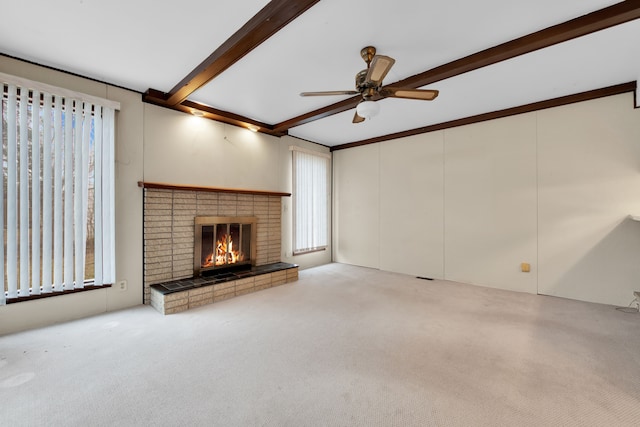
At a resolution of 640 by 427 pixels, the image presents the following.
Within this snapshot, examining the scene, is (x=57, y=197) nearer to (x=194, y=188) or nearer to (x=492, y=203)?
(x=194, y=188)

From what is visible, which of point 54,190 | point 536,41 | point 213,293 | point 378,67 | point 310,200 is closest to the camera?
point 378,67

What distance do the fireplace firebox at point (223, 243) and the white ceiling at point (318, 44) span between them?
1704 millimetres

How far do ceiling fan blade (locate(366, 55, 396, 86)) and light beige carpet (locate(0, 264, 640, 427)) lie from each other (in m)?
2.28

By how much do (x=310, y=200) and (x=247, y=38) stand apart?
3.60 meters

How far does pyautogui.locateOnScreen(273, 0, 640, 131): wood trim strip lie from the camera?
195 cm

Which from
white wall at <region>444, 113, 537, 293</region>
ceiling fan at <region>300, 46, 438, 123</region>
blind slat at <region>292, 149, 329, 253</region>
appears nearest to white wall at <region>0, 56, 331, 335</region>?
blind slat at <region>292, 149, 329, 253</region>

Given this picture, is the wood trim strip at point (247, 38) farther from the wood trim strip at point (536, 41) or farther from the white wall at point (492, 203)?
the white wall at point (492, 203)

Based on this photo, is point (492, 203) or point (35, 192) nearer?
point (35, 192)

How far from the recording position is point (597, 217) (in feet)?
11.1

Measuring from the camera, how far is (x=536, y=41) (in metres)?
2.24

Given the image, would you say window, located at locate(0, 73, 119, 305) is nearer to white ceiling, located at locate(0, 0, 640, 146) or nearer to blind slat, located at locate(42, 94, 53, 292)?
blind slat, located at locate(42, 94, 53, 292)

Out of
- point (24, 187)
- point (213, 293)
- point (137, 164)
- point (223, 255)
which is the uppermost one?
point (137, 164)

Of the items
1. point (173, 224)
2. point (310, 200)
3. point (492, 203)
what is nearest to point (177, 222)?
point (173, 224)

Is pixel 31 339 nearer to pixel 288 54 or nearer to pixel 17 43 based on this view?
pixel 17 43
